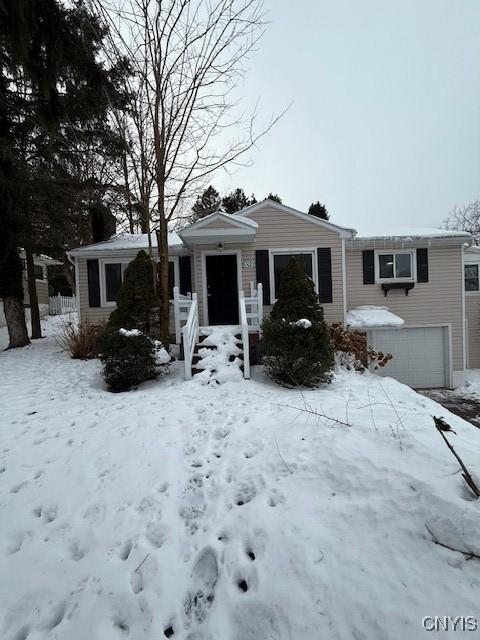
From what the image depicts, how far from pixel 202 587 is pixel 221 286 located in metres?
7.86

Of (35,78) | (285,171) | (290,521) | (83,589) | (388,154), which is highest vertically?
(388,154)

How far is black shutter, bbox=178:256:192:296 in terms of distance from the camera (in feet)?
31.0

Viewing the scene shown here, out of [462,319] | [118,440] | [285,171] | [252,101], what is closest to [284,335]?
[118,440]

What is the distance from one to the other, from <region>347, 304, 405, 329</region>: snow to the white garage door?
0.85 m

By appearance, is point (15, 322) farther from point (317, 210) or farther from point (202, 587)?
point (317, 210)

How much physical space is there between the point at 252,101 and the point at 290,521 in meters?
8.41

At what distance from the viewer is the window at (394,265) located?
33.4 ft

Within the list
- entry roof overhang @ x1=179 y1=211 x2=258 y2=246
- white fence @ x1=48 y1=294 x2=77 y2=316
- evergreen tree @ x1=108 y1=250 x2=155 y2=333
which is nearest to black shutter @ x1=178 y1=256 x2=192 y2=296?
entry roof overhang @ x1=179 y1=211 x2=258 y2=246

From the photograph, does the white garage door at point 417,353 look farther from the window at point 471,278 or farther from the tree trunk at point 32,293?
the tree trunk at point 32,293

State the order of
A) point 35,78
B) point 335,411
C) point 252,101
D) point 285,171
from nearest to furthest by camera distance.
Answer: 1. point 335,411
2. point 35,78
3. point 252,101
4. point 285,171

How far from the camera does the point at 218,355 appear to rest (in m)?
6.61

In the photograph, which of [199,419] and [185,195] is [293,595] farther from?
[185,195]

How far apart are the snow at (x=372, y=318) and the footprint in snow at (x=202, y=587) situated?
8.02 m

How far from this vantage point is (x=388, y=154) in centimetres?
1566
